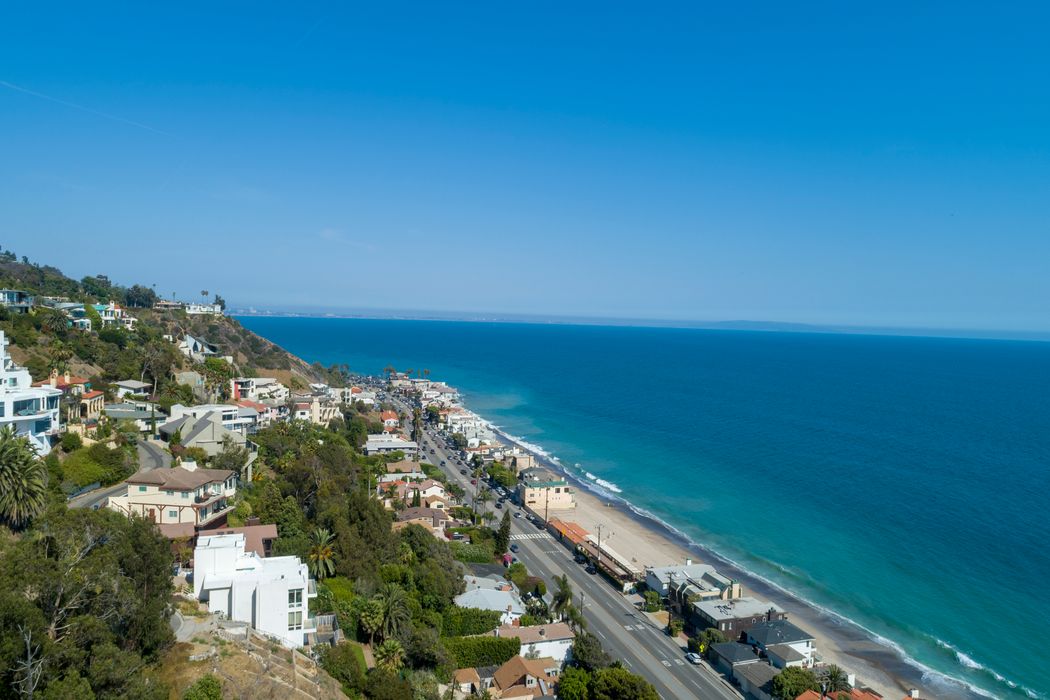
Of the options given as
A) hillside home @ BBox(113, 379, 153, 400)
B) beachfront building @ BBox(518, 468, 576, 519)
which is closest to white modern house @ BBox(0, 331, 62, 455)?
hillside home @ BBox(113, 379, 153, 400)

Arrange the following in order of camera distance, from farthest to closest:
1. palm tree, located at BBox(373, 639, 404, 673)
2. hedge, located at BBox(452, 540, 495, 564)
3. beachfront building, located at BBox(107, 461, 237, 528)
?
hedge, located at BBox(452, 540, 495, 564) < beachfront building, located at BBox(107, 461, 237, 528) < palm tree, located at BBox(373, 639, 404, 673)

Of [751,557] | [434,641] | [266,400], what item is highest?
[266,400]

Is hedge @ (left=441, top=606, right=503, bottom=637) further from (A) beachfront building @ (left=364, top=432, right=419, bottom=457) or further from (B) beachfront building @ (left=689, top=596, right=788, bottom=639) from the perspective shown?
(A) beachfront building @ (left=364, top=432, right=419, bottom=457)

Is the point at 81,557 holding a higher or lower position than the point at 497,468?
higher

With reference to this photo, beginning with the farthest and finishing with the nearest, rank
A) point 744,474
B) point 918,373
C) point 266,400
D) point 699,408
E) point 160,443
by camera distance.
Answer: point 918,373, point 699,408, point 744,474, point 266,400, point 160,443

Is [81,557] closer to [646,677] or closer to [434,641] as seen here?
[434,641]

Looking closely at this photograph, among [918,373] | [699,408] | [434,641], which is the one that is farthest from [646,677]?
[918,373]

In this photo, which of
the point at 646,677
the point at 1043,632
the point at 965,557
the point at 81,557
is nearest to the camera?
the point at 81,557

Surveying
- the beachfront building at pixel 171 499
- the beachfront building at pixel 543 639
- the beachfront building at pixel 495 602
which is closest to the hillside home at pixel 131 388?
the beachfront building at pixel 171 499
